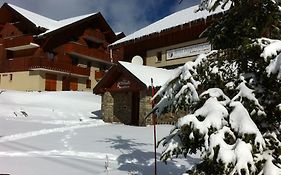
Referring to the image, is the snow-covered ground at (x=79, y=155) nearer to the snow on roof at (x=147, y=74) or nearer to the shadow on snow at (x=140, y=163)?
the shadow on snow at (x=140, y=163)

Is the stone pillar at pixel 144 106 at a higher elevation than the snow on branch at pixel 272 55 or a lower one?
lower

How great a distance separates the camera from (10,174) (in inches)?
265

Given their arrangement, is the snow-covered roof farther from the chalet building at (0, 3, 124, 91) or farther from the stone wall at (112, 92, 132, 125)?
the stone wall at (112, 92, 132, 125)

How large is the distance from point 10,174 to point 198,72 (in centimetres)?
414

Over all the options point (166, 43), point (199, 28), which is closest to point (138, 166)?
point (199, 28)

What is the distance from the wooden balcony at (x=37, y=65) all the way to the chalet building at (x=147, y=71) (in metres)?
15.2

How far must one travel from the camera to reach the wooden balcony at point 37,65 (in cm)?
3572

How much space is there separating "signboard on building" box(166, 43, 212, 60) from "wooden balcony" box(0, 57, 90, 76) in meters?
17.6

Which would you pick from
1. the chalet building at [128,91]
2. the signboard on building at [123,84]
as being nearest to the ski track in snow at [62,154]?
the chalet building at [128,91]

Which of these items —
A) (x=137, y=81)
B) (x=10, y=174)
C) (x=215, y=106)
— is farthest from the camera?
(x=137, y=81)

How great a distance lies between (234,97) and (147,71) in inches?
605

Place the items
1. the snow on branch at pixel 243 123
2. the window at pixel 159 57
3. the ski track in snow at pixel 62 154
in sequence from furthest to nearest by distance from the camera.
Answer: the window at pixel 159 57 → the ski track in snow at pixel 62 154 → the snow on branch at pixel 243 123

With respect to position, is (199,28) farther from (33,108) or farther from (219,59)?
(219,59)

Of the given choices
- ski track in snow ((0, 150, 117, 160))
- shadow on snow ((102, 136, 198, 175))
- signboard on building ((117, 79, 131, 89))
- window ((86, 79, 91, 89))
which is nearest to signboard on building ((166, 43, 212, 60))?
signboard on building ((117, 79, 131, 89))
